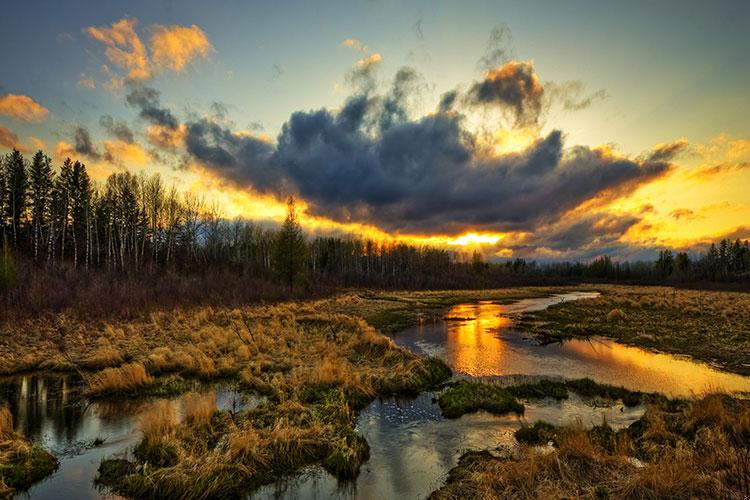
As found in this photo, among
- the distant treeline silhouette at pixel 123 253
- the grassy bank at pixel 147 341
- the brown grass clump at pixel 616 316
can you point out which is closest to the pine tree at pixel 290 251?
the distant treeline silhouette at pixel 123 253

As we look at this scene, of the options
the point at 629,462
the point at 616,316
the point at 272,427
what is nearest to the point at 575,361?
the point at 629,462

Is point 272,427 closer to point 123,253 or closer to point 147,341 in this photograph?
point 147,341

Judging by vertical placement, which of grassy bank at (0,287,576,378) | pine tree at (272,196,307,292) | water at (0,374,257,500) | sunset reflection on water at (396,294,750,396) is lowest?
sunset reflection on water at (396,294,750,396)

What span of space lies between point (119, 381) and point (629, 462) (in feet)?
56.3

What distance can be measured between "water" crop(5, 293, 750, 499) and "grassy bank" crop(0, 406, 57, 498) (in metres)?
0.28

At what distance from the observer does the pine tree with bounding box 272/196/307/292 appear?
162 feet

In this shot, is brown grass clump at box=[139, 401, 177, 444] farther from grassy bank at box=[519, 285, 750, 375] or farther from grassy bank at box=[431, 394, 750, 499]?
grassy bank at box=[519, 285, 750, 375]

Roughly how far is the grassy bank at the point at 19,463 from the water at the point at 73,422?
26 cm

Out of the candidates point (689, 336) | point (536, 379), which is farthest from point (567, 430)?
point (689, 336)

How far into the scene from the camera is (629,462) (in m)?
8.52

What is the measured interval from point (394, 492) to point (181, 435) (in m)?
5.94

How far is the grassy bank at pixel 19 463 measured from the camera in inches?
336

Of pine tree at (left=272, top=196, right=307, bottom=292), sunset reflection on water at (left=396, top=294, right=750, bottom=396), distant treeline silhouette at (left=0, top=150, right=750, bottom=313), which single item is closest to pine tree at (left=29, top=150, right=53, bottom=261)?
distant treeline silhouette at (left=0, top=150, right=750, bottom=313)

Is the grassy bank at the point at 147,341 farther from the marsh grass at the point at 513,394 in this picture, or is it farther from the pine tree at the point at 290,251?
the pine tree at the point at 290,251
